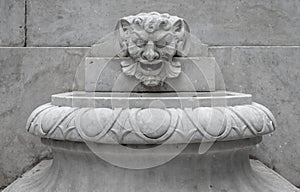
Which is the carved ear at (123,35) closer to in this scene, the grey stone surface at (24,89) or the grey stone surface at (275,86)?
the grey stone surface at (24,89)

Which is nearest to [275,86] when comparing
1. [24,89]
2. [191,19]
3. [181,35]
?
[191,19]

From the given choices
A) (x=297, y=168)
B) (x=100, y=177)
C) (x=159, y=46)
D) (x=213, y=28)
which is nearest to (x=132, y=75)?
(x=159, y=46)

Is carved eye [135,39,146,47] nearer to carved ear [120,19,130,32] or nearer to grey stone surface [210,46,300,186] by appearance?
carved ear [120,19,130,32]

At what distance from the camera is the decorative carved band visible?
1.72 meters

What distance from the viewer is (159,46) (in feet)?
7.02

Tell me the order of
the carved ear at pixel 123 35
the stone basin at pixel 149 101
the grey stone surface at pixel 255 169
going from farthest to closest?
the grey stone surface at pixel 255 169 < the carved ear at pixel 123 35 < the stone basin at pixel 149 101

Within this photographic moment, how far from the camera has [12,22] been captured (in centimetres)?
288

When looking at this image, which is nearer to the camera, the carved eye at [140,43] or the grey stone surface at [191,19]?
the carved eye at [140,43]

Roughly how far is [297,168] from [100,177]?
1.46 meters

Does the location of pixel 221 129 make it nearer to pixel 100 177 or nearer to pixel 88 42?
pixel 100 177

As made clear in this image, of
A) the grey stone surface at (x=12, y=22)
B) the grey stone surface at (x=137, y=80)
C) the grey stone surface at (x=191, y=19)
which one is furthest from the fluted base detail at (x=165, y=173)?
the grey stone surface at (x=12, y=22)

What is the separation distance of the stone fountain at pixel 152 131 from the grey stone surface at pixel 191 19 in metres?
0.65

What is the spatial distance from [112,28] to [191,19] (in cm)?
57

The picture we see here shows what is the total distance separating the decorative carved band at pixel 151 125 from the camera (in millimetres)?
1721
